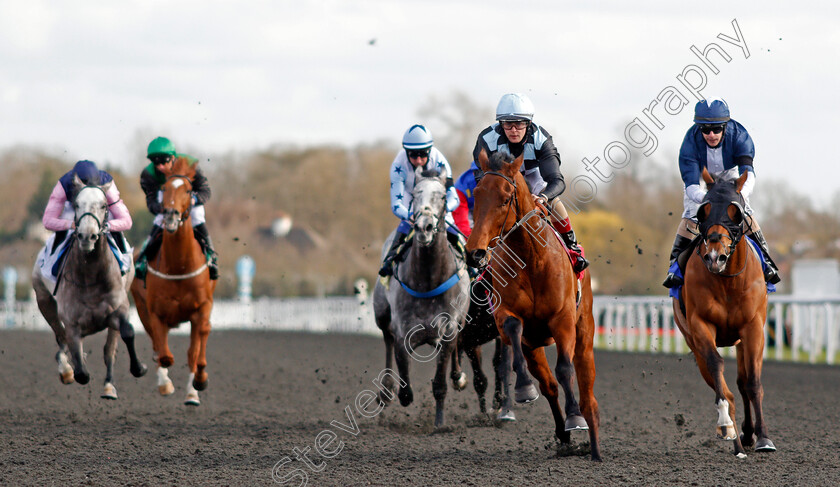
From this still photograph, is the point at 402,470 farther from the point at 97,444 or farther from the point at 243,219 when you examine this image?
the point at 243,219

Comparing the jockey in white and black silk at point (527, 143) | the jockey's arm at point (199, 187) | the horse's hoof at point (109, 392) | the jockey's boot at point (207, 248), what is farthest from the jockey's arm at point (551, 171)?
the horse's hoof at point (109, 392)

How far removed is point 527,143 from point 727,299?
1.75 m

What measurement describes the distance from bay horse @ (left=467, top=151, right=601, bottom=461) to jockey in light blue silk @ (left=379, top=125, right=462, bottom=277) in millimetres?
1910

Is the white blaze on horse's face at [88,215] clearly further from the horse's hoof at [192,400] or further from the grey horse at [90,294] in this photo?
the horse's hoof at [192,400]

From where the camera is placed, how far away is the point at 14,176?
47.2 metres

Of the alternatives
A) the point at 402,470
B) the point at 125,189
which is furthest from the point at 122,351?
the point at 125,189

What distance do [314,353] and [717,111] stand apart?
13.1m

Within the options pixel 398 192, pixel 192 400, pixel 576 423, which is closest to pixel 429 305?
pixel 398 192

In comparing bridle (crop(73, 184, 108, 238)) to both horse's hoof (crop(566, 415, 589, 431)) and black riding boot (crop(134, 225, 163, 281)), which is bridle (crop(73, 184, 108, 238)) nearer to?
black riding boot (crop(134, 225, 163, 281))

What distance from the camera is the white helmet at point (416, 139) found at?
875 cm

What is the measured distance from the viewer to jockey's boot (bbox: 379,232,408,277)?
343 inches

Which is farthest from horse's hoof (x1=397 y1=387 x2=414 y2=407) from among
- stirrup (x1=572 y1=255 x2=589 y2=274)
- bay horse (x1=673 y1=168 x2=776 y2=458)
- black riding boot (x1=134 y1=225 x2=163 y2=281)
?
black riding boot (x1=134 y1=225 x2=163 y2=281)

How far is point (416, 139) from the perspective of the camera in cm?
876

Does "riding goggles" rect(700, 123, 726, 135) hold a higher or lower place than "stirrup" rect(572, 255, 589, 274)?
higher
